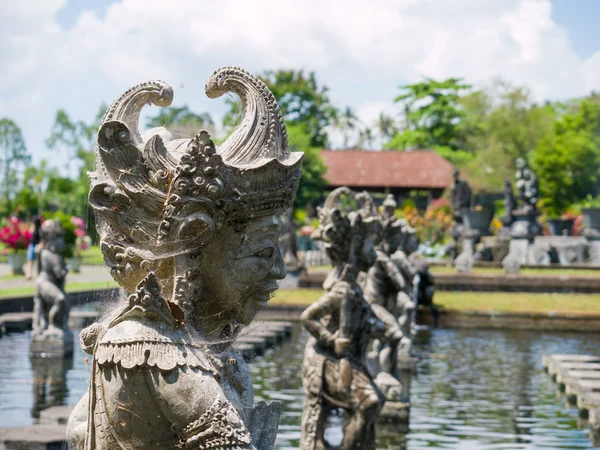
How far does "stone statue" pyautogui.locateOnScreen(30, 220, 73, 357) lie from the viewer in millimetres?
14594

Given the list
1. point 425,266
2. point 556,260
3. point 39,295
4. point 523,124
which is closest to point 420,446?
point 39,295

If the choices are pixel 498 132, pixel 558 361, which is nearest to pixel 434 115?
pixel 498 132

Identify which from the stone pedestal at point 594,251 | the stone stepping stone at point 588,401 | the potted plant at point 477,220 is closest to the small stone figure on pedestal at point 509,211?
the potted plant at point 477,220

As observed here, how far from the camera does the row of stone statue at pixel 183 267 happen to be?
2.63 m

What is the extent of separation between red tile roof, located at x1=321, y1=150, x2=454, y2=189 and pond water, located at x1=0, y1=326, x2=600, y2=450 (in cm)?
4470

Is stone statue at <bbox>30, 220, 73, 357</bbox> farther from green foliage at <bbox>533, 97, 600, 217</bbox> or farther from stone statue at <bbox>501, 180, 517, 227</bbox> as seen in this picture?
green foliage at <bbox>533, 97, 600, 217</bbox>

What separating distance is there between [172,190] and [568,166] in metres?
56.9

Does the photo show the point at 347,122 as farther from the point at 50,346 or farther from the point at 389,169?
the point at 50,346

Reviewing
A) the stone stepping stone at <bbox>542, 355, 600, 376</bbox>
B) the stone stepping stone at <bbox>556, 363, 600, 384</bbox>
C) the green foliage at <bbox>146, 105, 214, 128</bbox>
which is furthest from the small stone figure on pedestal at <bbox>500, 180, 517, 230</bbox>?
the green foliage at <bbox>146, 105, 214, 128</bbox>

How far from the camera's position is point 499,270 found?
2973 centimetres

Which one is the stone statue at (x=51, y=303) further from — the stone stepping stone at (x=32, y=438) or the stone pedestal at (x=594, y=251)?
the stone pedestal at (x=594, y=251)

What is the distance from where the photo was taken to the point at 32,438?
8016 millimetres

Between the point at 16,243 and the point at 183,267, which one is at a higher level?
the point at 183,267

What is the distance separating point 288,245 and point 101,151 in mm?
23625
